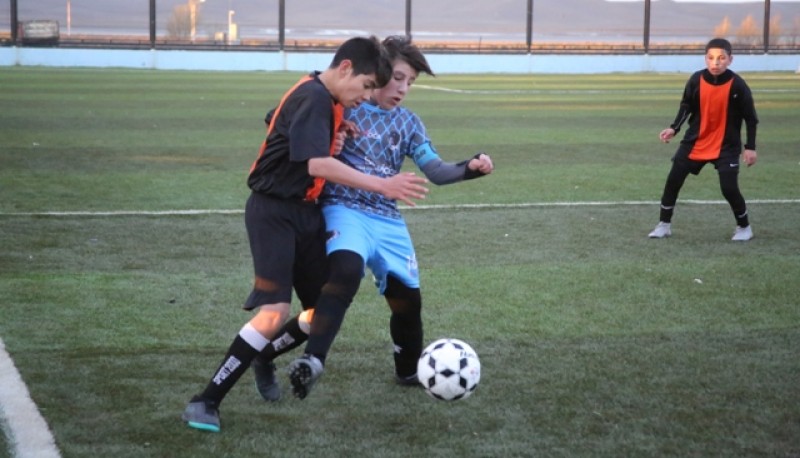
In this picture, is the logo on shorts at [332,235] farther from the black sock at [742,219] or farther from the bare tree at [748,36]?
the bare tree at [748,36]

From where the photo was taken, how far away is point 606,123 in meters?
23.8

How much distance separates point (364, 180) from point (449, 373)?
1.03m

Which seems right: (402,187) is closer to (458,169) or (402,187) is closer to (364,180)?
(364,180)

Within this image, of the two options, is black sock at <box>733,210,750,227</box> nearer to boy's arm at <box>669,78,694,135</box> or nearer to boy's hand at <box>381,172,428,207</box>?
boy's arm at <box>669,78,694,135</box>

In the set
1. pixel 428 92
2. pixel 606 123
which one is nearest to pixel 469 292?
pixel 606 123

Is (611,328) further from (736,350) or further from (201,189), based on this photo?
(201,189)

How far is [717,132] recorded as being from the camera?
33.6ft

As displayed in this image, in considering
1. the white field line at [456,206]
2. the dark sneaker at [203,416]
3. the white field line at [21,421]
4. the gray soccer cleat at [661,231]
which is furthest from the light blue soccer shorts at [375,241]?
the white field line at [456,206]

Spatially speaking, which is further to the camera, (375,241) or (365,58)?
(375,241)

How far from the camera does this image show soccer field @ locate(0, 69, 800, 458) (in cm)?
507

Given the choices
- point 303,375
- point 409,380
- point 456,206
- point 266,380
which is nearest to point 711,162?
point 456,206

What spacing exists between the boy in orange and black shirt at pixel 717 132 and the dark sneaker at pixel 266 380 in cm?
555

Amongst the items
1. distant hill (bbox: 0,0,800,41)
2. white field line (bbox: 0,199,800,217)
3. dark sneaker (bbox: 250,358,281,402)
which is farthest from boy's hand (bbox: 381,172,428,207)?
distant hill (bbox: 0,0,800,41)

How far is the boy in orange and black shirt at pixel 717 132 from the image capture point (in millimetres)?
10172
